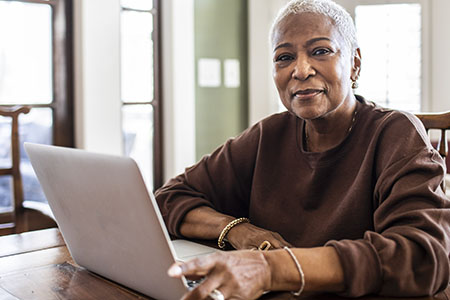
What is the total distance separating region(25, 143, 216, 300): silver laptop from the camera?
85 cm

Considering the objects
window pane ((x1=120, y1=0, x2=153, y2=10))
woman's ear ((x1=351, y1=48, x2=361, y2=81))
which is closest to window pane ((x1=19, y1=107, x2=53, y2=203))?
window pane ((x1=120, y1=0, x2=153, y2=10))

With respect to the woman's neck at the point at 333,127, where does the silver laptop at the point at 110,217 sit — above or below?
below

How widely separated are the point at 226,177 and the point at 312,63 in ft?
1.35

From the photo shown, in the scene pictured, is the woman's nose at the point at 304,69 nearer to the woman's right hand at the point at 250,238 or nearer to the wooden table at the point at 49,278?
the woman's right hand at the point at 250,238

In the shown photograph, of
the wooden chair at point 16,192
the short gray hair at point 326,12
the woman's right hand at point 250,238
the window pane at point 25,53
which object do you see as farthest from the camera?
the window pane at point 25,53

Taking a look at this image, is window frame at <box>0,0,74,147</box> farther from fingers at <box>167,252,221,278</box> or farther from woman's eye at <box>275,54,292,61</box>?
fingers at <box>167,252,221,278</box>

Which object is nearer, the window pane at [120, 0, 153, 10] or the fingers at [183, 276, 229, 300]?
the fingers at [183, 276, 229, 300]

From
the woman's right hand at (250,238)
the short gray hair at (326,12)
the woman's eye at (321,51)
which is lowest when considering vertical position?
the woman's right hand at (250,238)

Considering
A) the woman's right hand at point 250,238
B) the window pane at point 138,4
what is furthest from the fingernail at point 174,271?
the window pane at point 138,4

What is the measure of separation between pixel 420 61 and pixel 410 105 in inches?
10.2

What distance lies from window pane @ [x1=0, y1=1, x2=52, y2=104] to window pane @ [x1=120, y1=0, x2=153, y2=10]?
0.42 metres

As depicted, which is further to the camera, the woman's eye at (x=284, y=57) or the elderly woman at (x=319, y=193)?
the woman's eye at (x=284, y=57)

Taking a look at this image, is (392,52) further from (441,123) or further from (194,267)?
(194,267)

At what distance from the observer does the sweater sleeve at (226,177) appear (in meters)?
1.54
